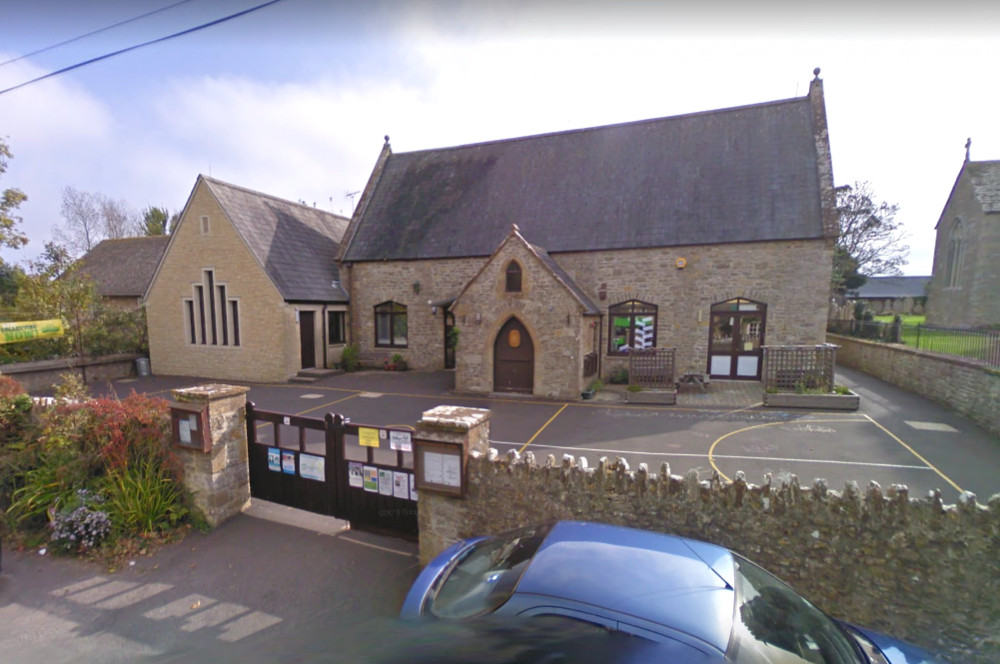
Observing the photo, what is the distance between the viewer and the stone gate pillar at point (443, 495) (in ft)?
14.6

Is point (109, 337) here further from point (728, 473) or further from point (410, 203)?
point (728, 473)

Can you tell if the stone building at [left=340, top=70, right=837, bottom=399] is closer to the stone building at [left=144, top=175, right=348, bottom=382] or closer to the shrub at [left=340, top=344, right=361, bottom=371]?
the shrub at [left=340, top=344, right=361, bottom=371]

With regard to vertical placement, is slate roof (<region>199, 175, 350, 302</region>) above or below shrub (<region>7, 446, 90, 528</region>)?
above

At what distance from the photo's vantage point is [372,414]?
11414 millimetres

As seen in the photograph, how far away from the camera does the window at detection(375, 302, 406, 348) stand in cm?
1939

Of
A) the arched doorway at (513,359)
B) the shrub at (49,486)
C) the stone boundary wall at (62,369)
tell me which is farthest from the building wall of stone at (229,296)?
the shrub at (49,486)

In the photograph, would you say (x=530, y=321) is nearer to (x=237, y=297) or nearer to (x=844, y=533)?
(x=844, y=533)

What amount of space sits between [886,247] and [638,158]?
3277 centimetres

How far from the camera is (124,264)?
28125mm

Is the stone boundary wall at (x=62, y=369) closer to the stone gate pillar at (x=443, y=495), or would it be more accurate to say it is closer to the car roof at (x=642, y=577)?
the stone gate pillar at (x=443, y=495)

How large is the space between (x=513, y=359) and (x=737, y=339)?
8.29 m

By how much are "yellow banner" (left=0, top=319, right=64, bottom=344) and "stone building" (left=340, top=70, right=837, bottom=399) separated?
1065 cm

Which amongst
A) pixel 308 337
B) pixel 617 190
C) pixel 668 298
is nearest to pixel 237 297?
pixel 308 337

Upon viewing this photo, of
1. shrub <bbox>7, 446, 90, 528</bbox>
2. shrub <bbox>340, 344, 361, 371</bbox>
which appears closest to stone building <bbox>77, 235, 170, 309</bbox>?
shrub <bbox>340, 344, 361, 371</bbox>
